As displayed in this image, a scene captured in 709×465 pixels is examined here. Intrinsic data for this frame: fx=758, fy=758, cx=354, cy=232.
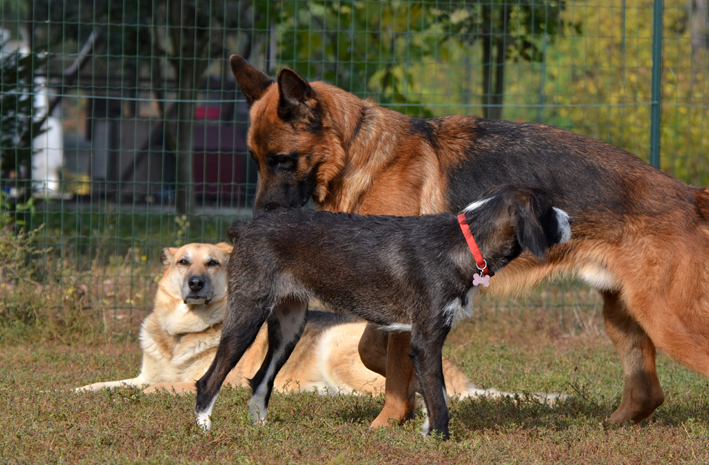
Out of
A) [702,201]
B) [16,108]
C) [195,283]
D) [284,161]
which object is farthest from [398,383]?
A: [16,108]

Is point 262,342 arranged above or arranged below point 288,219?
below

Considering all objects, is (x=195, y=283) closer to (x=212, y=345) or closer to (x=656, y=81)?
(x=212, y=345)

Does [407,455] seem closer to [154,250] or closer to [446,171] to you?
[446,171]

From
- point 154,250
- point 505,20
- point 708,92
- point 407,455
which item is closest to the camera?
point 407,455

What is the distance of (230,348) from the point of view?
4316 mm

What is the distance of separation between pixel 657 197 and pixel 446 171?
123 cm

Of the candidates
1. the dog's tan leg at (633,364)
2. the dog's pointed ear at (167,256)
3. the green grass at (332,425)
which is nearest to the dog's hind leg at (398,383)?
the green grass at (332,425)

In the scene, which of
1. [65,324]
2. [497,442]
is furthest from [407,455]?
[65,324]

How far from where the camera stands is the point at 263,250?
4.31 meters

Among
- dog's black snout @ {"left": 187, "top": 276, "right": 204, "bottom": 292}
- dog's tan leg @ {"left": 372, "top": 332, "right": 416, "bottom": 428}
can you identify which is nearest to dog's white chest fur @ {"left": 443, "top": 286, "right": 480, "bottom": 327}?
dog's tan leg @ {"left": 372, "top": 332, "right": 416, "bottom": 428}

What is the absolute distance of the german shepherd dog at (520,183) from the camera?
4273 mm

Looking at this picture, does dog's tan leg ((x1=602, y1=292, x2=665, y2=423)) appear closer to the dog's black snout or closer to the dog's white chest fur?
the dog's white chest fur

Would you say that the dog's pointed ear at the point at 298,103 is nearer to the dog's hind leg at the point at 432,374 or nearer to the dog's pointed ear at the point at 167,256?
the dog's hind leg at the point at 432,374

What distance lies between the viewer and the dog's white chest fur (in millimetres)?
4121
